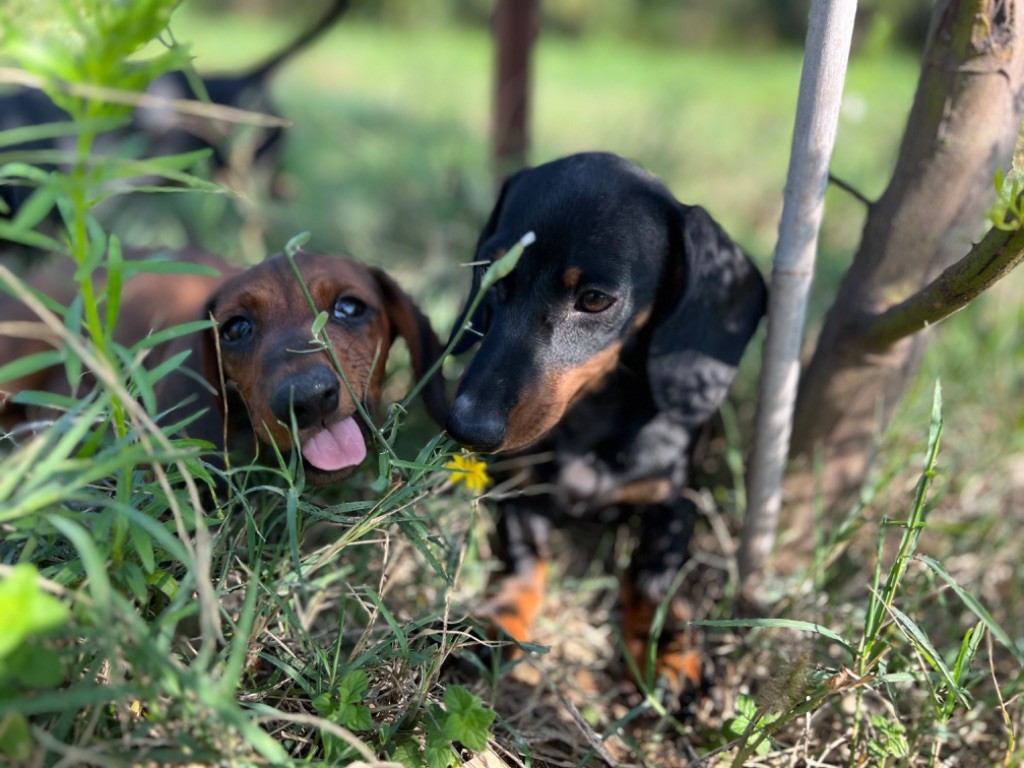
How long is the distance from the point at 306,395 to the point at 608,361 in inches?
33.0

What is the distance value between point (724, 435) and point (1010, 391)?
1.40 metres

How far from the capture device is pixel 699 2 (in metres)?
13.5

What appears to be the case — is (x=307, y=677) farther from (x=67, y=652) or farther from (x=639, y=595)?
(x=639, y=595)

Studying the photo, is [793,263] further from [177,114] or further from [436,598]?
[177,114]

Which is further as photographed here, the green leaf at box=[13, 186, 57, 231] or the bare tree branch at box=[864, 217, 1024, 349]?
the bare tree branch at box=[864, 217, 1024, 349]

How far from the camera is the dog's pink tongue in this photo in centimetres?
221

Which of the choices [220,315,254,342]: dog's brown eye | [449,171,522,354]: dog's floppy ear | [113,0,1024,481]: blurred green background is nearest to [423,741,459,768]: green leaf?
[449,171,522,354]: dog's floppy ear

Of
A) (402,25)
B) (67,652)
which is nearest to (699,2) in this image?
(402,25)

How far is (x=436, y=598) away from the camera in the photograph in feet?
7.72

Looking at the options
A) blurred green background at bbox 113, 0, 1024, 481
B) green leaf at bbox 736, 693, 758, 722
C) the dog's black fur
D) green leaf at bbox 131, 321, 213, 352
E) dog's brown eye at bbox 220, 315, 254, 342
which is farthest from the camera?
the dog's black fur

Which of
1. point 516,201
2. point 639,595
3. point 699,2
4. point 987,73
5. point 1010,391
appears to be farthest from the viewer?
point 699,2

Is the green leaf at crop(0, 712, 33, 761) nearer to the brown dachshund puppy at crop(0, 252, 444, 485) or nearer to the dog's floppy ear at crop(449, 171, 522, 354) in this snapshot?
the brown dachshund puppy at crop(0, 252, 444, 485)

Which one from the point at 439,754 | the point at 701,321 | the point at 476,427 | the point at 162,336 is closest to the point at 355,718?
the point at 439,754

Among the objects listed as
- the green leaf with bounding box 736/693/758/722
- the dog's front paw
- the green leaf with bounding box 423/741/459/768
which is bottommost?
the dog's front paw
